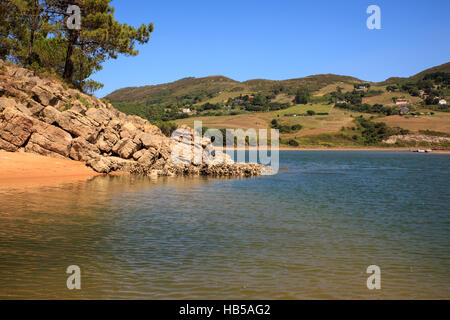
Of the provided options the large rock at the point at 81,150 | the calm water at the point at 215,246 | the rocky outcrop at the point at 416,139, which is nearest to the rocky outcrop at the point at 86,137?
the large rock at the point at 81,150

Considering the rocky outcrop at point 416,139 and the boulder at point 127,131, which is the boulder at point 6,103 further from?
the rocky outcrop at point 416,139

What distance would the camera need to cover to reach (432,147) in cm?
14725

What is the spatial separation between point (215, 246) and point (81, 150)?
1018 inches

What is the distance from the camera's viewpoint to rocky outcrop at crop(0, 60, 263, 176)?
34.6 meters

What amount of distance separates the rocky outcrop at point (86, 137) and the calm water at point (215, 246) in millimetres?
11609

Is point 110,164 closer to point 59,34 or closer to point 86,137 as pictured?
point 86,137

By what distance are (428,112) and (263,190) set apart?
173285 millimetres

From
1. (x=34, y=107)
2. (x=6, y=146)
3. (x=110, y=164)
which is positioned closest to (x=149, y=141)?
(x=110, y=164)

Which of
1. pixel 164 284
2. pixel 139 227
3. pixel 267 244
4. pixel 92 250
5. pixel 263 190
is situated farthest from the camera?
pixel 263 190

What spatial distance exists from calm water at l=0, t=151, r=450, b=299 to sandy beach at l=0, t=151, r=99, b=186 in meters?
4.47

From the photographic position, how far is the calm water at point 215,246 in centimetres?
984

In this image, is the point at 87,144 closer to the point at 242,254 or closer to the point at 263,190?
the point at 263,190
